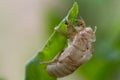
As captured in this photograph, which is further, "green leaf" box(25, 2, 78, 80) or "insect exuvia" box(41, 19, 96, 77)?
"insect exuvia" box(41, 19, 96, 77)

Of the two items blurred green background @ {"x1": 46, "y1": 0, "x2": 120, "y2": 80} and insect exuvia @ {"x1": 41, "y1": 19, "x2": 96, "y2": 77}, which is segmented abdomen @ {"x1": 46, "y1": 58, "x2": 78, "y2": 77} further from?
blurred green background @ {"x1": 46, "y1": 0, "x2": 120, "y2": 80}

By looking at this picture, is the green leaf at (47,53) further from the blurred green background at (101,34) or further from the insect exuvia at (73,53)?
the blurred green background at (101,34)

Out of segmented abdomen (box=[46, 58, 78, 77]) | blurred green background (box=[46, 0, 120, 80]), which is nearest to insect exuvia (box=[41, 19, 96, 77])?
segmented abdomen (box=[46, 58, 78, 77])

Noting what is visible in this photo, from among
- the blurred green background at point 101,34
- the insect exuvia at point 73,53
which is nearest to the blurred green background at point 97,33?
the blurred green background at point 101,34

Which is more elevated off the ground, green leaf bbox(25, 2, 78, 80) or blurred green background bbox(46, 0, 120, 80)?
green leaf bbox(25, 2, 78, 80)

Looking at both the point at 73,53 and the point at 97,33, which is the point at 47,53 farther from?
the point at 97,33

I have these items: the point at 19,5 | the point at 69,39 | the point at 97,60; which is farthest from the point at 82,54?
the point at 19,5

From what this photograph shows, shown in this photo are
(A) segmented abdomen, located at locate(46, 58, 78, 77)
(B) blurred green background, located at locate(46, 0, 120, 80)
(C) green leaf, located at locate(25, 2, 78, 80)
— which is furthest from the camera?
(B) blurred green background, located at locate(46, 0, 120, 80)

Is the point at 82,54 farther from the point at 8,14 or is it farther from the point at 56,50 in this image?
the point at 8,14
